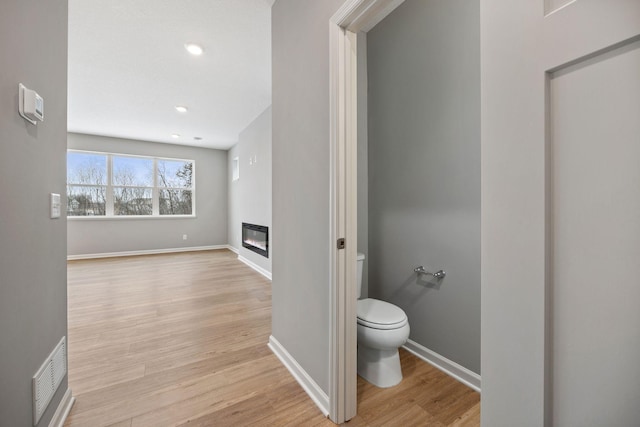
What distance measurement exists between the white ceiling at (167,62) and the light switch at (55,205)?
1.61m

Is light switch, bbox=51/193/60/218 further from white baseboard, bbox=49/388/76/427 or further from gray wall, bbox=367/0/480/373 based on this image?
gray wall, bbox=367/0/480/373

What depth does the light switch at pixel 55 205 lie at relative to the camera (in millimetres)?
1250

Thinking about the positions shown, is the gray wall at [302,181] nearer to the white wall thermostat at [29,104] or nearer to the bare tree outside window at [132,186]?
the white wall thermostat at [29,104]

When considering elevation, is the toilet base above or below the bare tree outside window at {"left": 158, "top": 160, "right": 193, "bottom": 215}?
below

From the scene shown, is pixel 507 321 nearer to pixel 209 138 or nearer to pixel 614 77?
pixel 614 77

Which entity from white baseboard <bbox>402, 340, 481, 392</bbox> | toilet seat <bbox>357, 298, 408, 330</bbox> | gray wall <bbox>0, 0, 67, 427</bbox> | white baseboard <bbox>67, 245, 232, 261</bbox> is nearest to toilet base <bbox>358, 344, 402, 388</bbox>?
toilet seat <bbox>357, 298, 408, 330</bbox>

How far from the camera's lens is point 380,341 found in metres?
1.51

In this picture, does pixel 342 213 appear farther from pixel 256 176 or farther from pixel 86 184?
pixel 86 184

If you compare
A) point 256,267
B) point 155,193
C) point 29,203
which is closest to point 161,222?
point 155,193

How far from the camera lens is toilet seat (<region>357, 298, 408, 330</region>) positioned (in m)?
1.53

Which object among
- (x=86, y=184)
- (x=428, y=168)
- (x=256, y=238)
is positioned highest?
(x=86, y=184)

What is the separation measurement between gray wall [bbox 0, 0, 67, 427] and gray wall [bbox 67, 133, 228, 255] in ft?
16.7

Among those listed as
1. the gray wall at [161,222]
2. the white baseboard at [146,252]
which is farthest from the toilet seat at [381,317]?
the gray wall at [161,222]

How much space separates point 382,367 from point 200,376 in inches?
45.5
